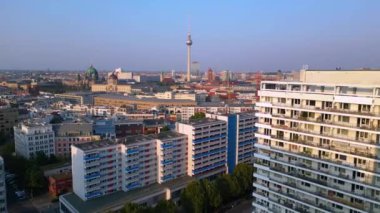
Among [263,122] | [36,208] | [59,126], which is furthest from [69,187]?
[263,122]

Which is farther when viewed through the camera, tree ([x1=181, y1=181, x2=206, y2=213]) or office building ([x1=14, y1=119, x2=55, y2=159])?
office building ([x1=14, y1=119, x2=55, y2=159])

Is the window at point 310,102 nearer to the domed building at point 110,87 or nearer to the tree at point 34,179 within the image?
the tree at point 34,179

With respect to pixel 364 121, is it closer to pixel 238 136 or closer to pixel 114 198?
pixel 114 198

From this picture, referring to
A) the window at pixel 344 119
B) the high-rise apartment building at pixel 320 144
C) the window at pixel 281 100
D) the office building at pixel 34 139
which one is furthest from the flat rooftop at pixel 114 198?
the window at pixel 344 119

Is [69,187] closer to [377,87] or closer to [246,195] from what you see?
[246,195]

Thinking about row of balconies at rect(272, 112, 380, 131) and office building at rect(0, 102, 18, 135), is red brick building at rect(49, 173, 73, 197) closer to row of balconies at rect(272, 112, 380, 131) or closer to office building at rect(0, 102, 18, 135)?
row of balconies at rect(272, 112, 380, 131)

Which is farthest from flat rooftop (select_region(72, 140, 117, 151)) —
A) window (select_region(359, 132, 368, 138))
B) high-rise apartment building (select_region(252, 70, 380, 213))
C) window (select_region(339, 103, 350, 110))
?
window (select_region(359, 132, 368, 138))

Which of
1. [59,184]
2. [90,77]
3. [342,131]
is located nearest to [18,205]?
[59,184]
